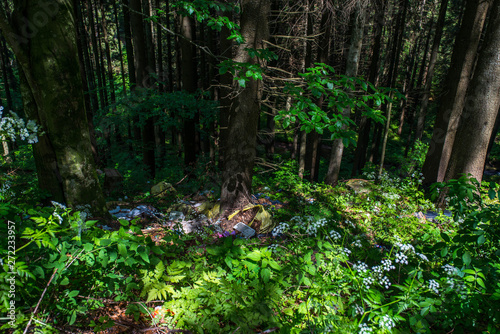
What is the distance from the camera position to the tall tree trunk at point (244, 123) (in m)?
4.20

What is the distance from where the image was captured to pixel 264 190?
21.5 ft

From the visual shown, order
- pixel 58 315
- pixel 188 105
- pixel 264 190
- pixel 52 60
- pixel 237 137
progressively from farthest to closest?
pixel 188 105 → pixel 264 190 → pixel 237 137 → pixel 52 60 → pixel 58 315

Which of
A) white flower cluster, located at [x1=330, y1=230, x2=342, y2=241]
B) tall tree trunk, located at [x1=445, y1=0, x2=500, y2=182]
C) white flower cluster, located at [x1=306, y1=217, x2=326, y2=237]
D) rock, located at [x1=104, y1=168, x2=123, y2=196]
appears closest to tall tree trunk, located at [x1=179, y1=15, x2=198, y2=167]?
rock, located at [x1=104, y1=168, x2=123, y2=196]

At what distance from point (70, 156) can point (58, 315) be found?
2325 mm

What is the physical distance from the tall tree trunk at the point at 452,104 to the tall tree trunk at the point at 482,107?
1.74 m

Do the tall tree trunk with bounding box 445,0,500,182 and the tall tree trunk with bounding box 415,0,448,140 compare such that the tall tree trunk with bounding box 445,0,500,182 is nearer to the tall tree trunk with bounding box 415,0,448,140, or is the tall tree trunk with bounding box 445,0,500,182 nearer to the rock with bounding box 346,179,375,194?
the rock with bounding box 346,179,375,194

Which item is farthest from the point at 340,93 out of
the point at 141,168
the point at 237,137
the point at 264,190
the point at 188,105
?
the point at 141,168

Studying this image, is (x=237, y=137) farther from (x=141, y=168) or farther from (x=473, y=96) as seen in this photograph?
(x=141, y=168)

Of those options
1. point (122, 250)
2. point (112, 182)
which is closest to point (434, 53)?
point (112, 182)

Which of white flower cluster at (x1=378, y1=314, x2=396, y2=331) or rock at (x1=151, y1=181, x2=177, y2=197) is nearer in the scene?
white flower cluster at (x1=378, y1=314, x2=396, y2=331)

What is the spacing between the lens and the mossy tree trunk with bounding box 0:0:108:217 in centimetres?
319

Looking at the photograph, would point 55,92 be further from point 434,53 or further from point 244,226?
point 434,53

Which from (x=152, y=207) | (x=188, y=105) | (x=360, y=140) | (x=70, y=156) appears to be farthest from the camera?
(x=360, y=140)

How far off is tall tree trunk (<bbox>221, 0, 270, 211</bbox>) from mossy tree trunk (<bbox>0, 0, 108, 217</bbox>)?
7.27 ft
